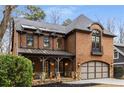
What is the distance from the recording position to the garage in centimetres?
1311

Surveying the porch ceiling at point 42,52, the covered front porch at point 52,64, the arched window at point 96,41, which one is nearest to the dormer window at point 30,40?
the porch ceiling at point 42,52

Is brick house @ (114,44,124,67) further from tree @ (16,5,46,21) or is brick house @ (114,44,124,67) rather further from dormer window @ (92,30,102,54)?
tree @ (16,5,46,21)

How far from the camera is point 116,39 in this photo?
13.0 metres

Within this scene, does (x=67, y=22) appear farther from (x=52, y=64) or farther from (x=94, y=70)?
(x=94, y=70)

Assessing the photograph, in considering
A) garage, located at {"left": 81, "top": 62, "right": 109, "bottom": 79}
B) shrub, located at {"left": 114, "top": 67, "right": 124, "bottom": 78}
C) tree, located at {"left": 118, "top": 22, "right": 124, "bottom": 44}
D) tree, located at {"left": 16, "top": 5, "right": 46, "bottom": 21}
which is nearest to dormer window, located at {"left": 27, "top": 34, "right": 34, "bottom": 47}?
tree, located at {"left": 16, "top": 5, "right": 46, "bottom": 21}

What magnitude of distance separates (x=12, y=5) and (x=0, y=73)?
3.32m

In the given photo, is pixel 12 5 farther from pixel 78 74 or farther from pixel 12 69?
pixel 78 74

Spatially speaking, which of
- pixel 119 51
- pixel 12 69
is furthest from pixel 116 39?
pixel 12 69

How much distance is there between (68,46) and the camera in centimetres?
1321

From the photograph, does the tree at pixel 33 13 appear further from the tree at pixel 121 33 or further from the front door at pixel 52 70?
the tree at pixel 121 33

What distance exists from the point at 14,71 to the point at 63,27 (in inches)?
212

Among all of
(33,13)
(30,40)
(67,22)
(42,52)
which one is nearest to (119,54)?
(67,22)

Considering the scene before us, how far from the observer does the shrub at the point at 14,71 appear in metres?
8.05
